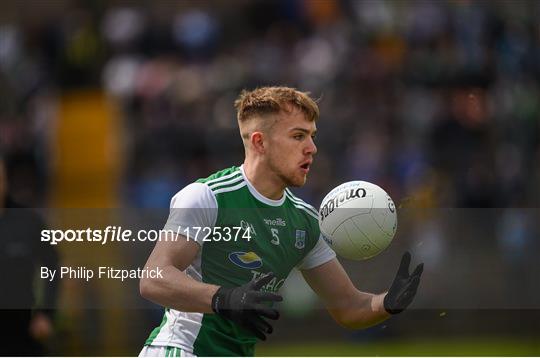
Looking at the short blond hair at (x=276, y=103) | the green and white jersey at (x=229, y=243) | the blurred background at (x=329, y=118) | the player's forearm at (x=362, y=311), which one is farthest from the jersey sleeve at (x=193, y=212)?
the blurred background at (x=329, y=118)

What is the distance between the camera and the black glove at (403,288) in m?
7.23

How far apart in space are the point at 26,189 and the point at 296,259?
9613 mm

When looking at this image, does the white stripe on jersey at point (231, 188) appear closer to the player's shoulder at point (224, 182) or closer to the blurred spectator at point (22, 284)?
the player's shoulder at point (224, 182)

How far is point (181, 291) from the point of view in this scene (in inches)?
266

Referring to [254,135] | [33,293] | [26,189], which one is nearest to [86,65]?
[26,189]

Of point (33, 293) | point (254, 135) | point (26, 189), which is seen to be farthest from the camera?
point (26, 189)

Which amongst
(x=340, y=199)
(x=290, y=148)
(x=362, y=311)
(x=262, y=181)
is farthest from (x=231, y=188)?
(x=362, y=311)

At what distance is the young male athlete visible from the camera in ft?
23.4

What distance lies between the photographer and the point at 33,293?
887 cm

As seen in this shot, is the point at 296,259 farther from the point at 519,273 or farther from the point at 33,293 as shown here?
the point at 519,273

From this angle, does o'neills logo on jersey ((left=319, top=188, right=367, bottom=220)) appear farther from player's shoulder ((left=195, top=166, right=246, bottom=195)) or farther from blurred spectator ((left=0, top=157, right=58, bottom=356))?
blurred spectator ((left=0, top=157, right=58, bottom=356))

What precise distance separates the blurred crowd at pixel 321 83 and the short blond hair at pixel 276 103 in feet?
25.1

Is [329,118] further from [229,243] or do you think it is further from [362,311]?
[229,243]

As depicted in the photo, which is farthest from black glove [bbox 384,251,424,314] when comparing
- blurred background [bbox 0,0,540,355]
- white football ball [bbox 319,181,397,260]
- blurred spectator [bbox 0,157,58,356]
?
blurred background [bbox 0,0,540,355]
